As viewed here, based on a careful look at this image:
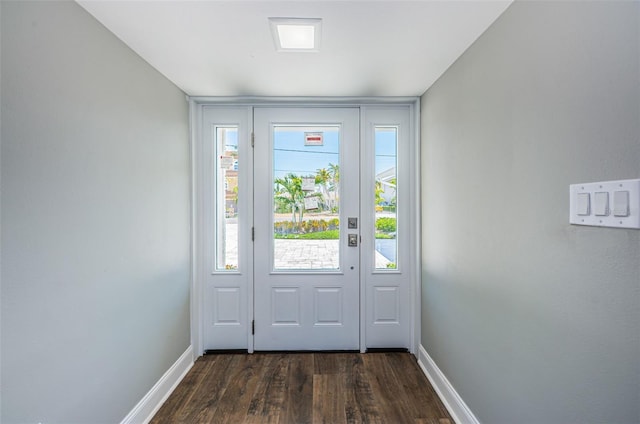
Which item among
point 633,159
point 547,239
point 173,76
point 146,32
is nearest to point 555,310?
point 547,239

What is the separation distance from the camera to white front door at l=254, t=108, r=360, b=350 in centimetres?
241

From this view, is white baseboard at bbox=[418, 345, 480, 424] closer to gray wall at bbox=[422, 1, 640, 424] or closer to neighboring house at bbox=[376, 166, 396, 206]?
gray wall at bbox=[422, 1, 640, 424]

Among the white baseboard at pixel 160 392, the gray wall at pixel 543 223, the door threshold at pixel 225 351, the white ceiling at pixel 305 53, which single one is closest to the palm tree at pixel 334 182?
the white ceiling at pixel 305 53

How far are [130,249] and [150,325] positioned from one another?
57 centimetres

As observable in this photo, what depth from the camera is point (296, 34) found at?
1455mm

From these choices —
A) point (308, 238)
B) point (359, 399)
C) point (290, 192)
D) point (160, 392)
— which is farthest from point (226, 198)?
point (359, 399)

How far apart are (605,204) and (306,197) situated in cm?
192

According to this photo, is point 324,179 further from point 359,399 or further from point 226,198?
point 359,399

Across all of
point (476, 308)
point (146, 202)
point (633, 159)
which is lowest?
point (476, 308)

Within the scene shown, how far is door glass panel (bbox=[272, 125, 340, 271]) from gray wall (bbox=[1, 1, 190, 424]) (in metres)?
0.93

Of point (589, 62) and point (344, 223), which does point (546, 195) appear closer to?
point (589, 62)

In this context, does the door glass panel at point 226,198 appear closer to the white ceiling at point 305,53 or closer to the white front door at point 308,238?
the white front door at point 308,238

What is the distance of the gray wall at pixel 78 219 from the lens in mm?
1004

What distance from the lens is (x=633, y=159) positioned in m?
0.76
